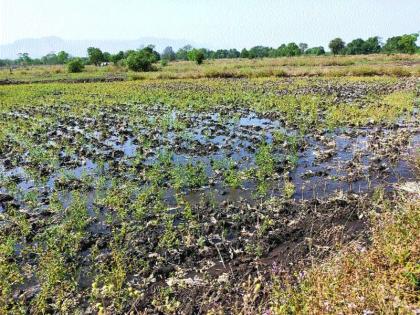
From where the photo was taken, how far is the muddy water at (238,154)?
9953mm

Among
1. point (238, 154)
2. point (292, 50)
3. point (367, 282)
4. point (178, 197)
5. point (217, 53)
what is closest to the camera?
point (367, 282)

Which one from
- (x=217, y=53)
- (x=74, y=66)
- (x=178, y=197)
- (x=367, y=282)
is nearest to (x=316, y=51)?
(x=217, y=53)

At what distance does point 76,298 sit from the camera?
19.1 feet

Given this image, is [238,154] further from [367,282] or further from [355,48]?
[355,48]

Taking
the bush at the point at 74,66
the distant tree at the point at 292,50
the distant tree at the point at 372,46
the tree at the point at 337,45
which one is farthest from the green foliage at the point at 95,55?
the distant tree at the point at 372,46

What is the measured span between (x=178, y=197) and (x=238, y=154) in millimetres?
4142

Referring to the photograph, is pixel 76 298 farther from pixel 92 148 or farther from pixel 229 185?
pixel 92 148

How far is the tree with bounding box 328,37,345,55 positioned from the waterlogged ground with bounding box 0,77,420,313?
103315 mm

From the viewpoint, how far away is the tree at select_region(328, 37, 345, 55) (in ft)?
374

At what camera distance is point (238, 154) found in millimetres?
12953

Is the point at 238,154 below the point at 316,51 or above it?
below

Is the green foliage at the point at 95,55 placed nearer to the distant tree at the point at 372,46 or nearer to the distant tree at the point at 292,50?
the distant tree at the point at 292,50

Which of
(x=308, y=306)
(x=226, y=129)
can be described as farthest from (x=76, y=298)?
(x=226, y=129)

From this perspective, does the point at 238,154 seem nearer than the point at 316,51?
Yes
